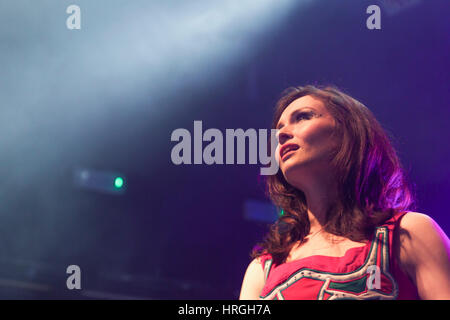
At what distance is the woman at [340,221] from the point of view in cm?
149

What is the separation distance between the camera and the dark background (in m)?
3.82

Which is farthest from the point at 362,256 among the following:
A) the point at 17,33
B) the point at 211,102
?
the point at 17,33

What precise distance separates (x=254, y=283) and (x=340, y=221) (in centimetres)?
46

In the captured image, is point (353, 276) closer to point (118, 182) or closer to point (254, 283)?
point (254, 283)

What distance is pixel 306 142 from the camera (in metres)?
1.85

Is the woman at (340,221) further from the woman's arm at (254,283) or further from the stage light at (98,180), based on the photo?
the stage light at (98,180)

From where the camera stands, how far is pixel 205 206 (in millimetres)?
5234

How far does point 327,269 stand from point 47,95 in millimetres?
3498

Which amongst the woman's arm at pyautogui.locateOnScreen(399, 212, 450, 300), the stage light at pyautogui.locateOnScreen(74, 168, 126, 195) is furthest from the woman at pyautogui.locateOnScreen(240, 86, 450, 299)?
the stage light at pyautogui.locateOnScreen(74, 168, 126, 195)

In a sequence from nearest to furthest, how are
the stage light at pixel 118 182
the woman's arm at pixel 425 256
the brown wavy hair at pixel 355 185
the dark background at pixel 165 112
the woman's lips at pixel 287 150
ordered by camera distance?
1. the woman's arm at pixel 425 256
2. the brown wavy hair at pixel 355 185
3. the woman's lips at pixel 287 150
4. the dark background at pixel 165 112
5. the stage light at pixel 118 182

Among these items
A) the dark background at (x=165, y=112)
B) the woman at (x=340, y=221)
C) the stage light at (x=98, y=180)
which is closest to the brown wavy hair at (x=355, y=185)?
the woman at (x=340, y=221)

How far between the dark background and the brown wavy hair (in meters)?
1.87

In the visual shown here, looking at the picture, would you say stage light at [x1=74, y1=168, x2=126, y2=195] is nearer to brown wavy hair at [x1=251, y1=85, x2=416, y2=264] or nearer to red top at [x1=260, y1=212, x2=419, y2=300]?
brown wavy hair at [x1=251, y1=85, x2=416, y2=264]

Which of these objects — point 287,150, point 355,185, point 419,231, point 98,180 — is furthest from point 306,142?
point 98,180
